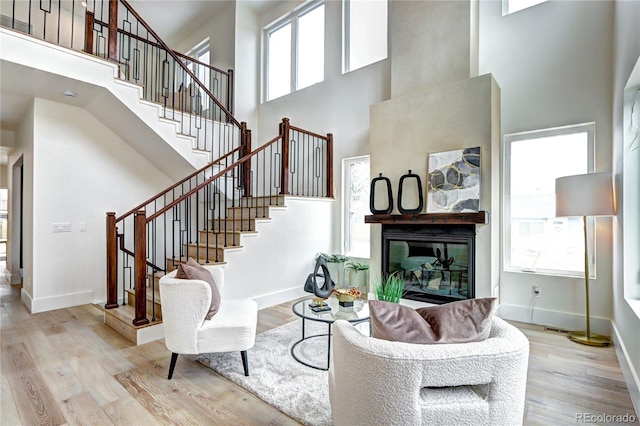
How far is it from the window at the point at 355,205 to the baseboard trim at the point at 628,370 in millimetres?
2902

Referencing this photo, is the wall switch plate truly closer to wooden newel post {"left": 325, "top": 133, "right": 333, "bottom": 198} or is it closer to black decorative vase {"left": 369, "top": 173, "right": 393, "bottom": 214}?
wooden newel post {"left": 325, "top": 133, "right": 333, "bottom": 198}

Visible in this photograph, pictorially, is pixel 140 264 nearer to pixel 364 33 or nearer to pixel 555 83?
pixel 364 33

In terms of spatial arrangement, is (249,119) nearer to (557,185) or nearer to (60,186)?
(60,186)

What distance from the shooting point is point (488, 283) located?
3.51 m

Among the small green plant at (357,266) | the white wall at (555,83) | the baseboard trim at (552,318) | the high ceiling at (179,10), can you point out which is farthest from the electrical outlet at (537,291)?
the high ceiling at (179,10)

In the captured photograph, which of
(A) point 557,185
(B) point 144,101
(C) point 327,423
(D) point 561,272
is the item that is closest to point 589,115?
(A) point 557,185

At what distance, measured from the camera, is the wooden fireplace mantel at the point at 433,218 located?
136 inches

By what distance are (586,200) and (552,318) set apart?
137 centimetres

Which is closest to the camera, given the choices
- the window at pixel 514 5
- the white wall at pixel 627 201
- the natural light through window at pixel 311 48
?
the white wall at pixel 627 201

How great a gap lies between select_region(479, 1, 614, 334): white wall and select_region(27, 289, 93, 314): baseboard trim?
5556 mm

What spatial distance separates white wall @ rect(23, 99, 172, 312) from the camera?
4.30 meters

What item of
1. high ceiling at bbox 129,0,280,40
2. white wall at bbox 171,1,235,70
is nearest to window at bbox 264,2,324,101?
high ceiling at bbox 129,0,280,40

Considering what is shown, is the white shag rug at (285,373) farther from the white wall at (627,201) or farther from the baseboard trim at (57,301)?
the baseboard trim at (57,301)

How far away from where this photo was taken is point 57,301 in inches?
174
